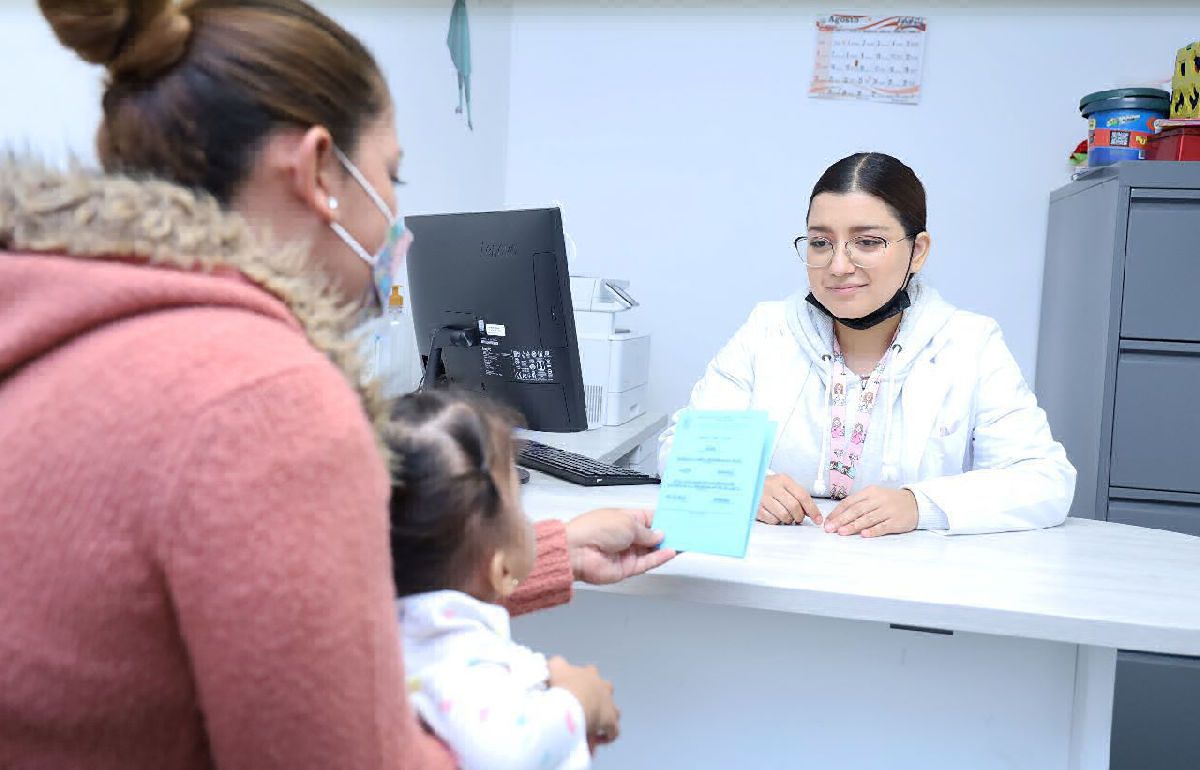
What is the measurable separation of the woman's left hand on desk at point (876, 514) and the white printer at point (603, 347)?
3.67 feet

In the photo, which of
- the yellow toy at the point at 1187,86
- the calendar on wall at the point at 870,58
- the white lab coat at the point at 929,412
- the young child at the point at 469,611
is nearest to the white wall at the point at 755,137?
the calendar on wall at the point at 870,58

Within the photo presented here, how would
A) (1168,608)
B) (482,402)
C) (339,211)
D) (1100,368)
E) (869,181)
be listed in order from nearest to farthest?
(339,211)
(482,402)
(1168,608)
(869,181)
(1100,368)

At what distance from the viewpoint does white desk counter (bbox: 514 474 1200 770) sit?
1.20m

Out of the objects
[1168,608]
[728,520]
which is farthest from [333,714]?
[1168,608]

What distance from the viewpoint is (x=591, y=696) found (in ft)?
2.75

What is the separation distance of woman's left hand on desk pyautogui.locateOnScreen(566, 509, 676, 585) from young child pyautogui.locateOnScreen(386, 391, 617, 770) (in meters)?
0.27

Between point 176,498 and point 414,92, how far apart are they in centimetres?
218

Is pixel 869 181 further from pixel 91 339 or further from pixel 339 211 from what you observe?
pixel 91 339

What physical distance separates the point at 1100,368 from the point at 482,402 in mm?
2105

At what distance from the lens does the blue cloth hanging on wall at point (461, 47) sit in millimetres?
2773

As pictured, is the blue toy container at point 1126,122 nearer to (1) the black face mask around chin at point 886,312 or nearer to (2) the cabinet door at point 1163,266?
(2) the cabinet door at point 1163,266

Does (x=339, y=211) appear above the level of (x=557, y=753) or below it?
above

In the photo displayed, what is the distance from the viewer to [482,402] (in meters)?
0.93

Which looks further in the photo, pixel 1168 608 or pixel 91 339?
pixel 1168 608
